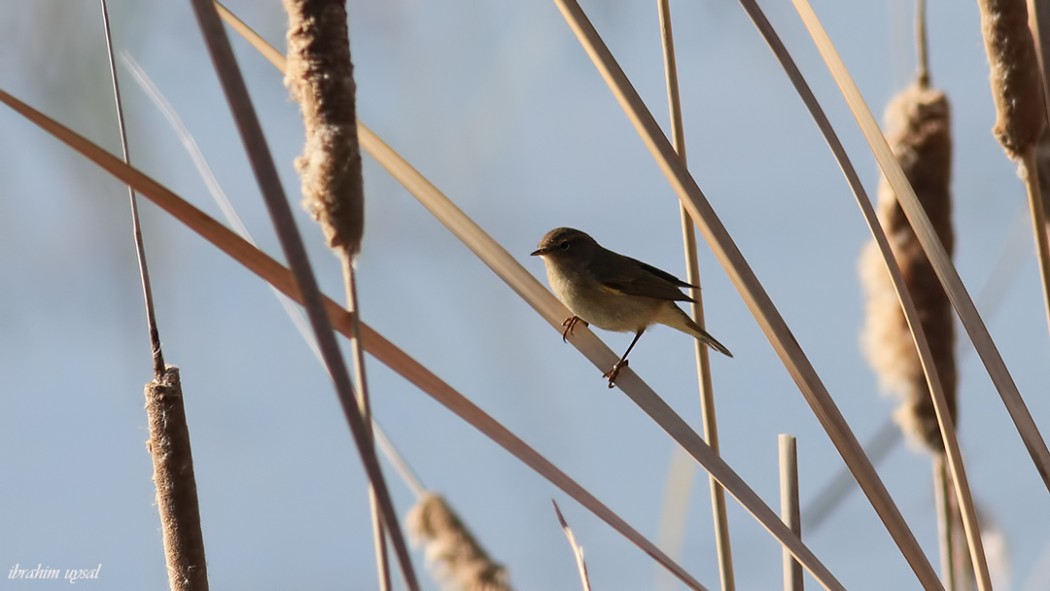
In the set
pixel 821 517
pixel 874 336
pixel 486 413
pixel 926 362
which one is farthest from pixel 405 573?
pixel 874 336

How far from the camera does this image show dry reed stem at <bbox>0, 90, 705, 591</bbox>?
1.31m

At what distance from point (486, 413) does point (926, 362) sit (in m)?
0.76

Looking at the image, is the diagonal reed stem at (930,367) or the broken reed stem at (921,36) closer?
the diagonal reed stem at (930,367)

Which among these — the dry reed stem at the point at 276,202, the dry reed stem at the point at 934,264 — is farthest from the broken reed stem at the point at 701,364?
the dry reed stem at the point at 276,202

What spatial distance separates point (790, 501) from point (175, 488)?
102 centimetres

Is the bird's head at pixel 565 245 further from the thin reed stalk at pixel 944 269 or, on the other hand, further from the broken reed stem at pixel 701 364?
the thin reed stalk at pixel 944 269

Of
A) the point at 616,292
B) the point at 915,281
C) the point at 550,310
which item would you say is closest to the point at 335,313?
the point at 550,310

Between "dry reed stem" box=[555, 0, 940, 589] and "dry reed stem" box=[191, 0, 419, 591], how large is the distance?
1.92 feet

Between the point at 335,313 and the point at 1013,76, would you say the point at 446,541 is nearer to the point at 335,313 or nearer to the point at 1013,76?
the point at 335,313

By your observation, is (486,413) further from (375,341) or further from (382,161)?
(382,161)

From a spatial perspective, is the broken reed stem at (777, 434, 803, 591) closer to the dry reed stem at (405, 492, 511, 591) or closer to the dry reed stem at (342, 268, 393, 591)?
the dry reed stem at (405, 492, 511, 591)

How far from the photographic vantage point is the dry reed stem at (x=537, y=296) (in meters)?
1.60

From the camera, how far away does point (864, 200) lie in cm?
180

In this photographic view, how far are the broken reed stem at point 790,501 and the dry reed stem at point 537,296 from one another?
25cm
